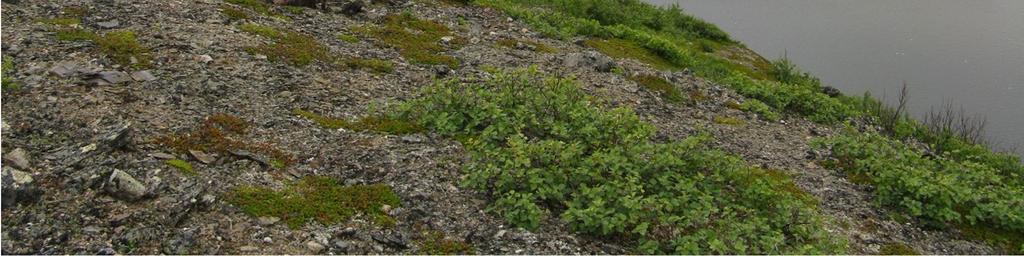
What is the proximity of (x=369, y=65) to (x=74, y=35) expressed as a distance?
549 centimetres

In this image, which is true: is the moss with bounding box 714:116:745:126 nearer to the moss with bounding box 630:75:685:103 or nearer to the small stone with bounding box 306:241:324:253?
the moss with bounding box 630:75:685:103

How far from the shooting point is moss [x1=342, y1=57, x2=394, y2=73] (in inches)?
633

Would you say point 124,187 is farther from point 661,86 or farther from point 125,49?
point 661,86

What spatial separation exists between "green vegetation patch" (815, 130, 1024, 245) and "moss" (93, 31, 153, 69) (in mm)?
12925

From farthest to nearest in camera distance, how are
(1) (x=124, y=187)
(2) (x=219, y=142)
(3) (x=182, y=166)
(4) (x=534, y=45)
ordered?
(4) (x=534, y=45) < (2) (x=219, y=142) < (3) (x=182, y=166) < (1) (x=124, y=187)

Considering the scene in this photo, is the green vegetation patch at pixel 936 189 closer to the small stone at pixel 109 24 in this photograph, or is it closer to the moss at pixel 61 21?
the small stone at pixel 109 24

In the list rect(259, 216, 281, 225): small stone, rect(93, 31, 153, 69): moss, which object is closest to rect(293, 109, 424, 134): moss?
rect(93, 31, 153, 69): moss

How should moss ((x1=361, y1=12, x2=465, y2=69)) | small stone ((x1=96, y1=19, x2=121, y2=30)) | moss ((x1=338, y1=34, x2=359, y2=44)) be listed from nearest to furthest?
small stone ((x1=96, y1=19, x2=121, y2=30)) → moss ((x1=361, y1=12, x2=465, y2=69)) → moss ((x1=338, y1=34, x2=359, y2=44))

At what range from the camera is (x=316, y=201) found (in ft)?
31.7

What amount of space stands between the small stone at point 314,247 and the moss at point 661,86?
11423 mm

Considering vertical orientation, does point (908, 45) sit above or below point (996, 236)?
above

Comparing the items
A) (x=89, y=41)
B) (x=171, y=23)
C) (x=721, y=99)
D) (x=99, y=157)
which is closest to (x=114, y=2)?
(x=171, y=23)

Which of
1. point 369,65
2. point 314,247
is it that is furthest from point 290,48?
point 314,247

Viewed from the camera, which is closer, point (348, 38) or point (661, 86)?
point (348, 38)
